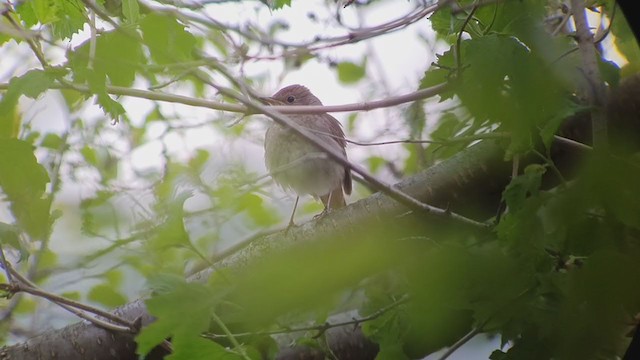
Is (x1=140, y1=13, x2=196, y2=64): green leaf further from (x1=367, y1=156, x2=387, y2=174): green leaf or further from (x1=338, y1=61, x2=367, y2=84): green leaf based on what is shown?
(x1=367, y1=156, x2=387, y2=174): green leaf

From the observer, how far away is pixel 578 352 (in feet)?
2.99

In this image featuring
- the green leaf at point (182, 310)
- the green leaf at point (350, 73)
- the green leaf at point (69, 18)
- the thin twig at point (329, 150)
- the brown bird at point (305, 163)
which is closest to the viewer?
the green leaf at point (182, 310)

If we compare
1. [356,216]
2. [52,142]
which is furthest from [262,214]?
[52,142]

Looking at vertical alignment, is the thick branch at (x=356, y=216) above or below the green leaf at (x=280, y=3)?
below

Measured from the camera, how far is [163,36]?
1.62 meters

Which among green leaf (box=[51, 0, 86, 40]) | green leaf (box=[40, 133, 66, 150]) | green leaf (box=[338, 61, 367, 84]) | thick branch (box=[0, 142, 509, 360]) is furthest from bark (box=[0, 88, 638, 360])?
green leaf (box=[338, 61, 367, 84])

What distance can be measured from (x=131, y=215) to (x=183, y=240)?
127cm

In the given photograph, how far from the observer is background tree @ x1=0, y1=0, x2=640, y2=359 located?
1.11 meters

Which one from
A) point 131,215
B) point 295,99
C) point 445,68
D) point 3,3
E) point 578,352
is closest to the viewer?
point 578,352

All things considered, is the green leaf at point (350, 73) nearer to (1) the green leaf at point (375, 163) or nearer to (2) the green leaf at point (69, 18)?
(1) the green leaf at point (375, 163)

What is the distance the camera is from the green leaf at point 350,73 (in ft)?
10.9

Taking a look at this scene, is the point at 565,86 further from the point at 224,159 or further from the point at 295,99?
the point at 295,99

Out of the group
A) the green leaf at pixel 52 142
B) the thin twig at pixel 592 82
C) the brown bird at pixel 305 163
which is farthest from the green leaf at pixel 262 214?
the thin twig at pixel 592 82

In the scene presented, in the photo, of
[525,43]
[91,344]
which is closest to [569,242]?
[525,43]
